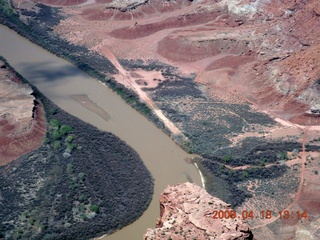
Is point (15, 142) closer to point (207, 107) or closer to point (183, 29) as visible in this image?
point (207, 107)

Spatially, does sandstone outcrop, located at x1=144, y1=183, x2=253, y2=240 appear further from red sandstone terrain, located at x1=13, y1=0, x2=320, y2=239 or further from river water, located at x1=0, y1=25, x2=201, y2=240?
red sandstone terrain, located at x1=13, y1=0, x2=320, y2=239

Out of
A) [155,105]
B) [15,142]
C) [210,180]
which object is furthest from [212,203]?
[155,105]

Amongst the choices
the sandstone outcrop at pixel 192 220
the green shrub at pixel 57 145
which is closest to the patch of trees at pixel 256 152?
the green shrub at pixel 57 145

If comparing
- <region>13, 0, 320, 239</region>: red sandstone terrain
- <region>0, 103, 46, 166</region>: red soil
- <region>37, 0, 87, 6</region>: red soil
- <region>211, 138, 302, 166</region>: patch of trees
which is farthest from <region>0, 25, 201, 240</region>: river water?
<region>37, 0, 87, 6</region>: red soil

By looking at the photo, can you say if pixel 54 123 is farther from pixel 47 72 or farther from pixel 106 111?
pixel 47 72

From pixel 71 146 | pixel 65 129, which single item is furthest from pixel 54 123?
pixel 71 146

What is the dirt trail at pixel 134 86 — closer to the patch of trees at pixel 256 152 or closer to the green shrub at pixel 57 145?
the patch of trees at pixel 256 152
